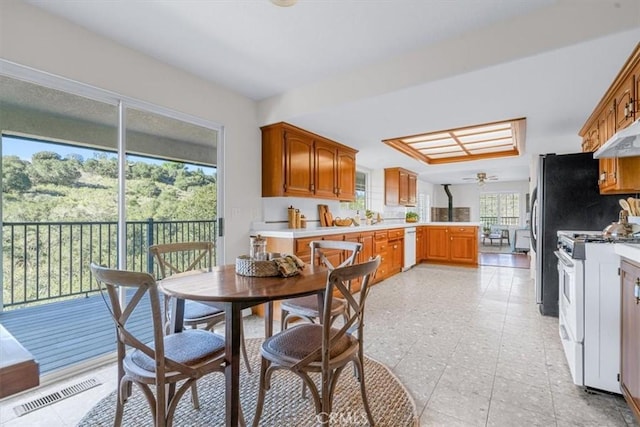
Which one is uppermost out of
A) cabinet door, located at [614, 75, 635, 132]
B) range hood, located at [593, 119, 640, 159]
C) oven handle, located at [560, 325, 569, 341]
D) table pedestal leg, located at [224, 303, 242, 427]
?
cabinet door, located at [614, 75, 635, 132]

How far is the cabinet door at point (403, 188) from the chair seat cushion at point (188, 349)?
5611 mm

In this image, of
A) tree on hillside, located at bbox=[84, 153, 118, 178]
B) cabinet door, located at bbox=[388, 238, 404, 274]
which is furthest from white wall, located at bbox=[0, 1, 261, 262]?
cabinet door, located at bbox=[388, 238, 404, 274]

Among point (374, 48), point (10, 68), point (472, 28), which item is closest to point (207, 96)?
point (10, 68)

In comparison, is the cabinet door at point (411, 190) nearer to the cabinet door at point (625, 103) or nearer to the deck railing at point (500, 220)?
the deck railing at point (500, 220)

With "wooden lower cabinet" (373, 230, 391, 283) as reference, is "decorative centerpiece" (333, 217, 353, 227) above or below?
above

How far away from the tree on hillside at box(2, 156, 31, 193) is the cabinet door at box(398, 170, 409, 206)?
580cm

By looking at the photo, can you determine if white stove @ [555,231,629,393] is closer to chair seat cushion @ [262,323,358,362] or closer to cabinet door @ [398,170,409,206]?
chair seat cushion @ [262,323,358,362]

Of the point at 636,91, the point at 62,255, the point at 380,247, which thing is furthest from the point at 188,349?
the point at 380,247

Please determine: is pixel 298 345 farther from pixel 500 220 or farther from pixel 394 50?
pixel 500 220

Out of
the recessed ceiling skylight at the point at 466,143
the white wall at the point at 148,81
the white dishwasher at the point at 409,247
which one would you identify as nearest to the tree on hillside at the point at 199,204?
the white wall at the point at 148,81

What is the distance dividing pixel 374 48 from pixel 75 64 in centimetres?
217

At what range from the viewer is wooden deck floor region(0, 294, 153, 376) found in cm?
222

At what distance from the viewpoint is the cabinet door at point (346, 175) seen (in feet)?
14.4

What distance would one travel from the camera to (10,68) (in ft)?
6.10
